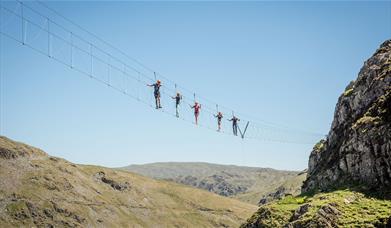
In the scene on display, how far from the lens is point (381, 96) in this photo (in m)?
62.4

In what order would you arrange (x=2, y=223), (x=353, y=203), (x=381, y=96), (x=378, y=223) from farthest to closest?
(x=2, y=223)
(x=381, y=96)
(x=353, y=203)
(x=378, y=223)

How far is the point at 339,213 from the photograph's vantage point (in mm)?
47594

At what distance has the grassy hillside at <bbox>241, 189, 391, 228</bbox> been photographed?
4531 centimetres

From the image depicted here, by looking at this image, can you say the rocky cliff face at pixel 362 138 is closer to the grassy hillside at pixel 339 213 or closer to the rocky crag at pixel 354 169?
the rocky crag at pixel 354 169

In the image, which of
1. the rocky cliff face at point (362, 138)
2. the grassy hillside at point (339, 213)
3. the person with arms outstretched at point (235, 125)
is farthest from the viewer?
the person with arms outstretched at point (235, 125)

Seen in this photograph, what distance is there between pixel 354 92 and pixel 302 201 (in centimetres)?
2036

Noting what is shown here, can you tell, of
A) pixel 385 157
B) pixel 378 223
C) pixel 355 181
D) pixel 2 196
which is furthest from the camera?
pixel 2 196

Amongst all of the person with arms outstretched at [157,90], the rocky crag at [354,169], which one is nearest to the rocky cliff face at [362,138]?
the rocky crag at [354,169]

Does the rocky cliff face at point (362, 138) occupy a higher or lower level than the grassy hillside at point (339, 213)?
higher

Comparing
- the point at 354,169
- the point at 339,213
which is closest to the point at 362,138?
the point at 354,169

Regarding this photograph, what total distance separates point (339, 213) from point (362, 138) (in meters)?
15.6

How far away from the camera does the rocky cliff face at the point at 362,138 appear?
181 ft

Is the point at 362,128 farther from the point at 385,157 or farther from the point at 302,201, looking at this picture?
the point at 302,201

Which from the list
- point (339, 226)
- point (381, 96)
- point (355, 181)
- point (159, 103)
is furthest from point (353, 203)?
point (159, 103)
